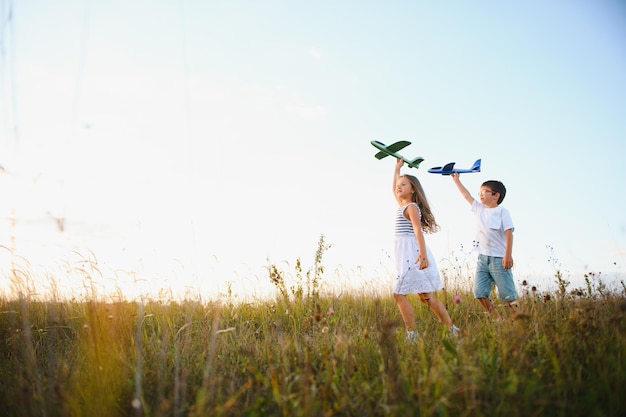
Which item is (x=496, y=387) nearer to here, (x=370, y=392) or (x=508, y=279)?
(x=370, y=392)

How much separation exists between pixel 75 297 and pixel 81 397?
355 cm

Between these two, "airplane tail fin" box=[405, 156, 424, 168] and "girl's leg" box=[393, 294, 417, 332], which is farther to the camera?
"airplane tail fin" box=[405, 156, 424, 168]

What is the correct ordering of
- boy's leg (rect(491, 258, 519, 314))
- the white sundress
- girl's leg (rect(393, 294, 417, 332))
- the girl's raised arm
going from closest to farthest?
girl's leg (rect(393, 294, 417, 332))
the white sundress
boy's leg (rect(491, 258, 519, 314))
the girl's raised arm

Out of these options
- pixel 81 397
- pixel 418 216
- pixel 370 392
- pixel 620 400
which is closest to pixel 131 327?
pixel 81 397

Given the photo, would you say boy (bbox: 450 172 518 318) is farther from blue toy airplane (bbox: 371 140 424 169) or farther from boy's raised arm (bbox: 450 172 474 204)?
blue toy airplane (bbox: 371 140 424 169)

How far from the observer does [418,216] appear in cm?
501

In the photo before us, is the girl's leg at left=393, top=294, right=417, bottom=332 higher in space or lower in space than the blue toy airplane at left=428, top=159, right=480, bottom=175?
lower

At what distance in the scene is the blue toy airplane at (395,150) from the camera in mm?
5875

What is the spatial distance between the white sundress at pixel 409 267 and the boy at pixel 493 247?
88cm

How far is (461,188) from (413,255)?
5.23ft

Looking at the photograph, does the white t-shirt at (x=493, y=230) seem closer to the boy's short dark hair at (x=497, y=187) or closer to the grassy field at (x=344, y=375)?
the boy's short dark hair at (x=497, y=187)

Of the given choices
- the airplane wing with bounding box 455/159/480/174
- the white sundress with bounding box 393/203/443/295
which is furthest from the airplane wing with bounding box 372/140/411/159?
the white sundress with bounding box 393/203/443/295

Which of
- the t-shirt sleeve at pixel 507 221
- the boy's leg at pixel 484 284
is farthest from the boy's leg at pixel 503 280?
the t-shirt sleeve at pixel 507 221

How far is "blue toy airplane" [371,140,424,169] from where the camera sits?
5875 mm
